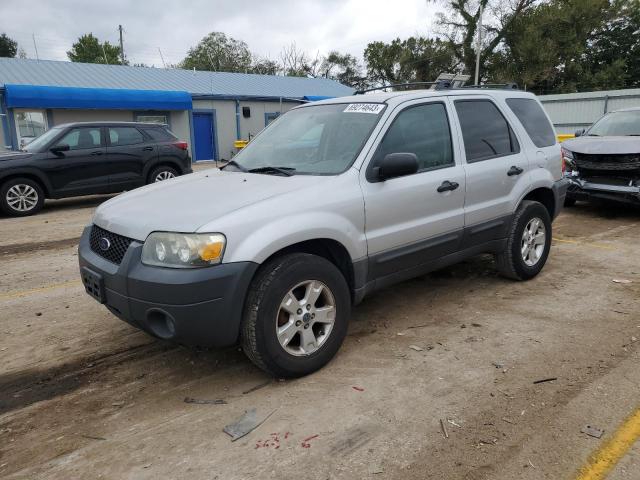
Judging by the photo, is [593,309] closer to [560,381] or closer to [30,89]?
[560,381]

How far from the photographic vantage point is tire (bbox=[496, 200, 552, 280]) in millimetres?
4773

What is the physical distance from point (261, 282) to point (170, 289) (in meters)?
0.52

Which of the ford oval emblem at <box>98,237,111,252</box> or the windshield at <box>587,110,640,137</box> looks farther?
the windshield at <box>587,110,640,137</box>

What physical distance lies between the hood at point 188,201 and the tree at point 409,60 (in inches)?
1697

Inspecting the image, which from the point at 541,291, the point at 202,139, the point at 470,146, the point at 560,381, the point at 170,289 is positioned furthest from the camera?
the point at 202,139

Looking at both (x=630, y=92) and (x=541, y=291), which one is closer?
(x=541, y=291)

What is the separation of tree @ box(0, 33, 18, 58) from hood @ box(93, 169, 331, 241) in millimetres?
63903

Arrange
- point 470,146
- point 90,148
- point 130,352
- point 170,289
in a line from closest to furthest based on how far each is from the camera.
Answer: point 170,289 → point 130,352 → point 470,146 → point 90,148

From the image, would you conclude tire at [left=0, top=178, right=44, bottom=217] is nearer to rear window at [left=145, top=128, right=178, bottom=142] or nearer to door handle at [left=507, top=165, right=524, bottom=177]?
rear window at [left=145, top=128, right=178, bottom=142]

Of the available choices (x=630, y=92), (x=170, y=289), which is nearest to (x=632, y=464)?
(x=170, y=289)

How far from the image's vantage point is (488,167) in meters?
4.41

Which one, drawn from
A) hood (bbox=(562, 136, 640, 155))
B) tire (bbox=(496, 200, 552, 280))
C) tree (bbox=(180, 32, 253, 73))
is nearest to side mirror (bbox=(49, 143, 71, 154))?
tire (bbox=(496, 200, 552, 280))

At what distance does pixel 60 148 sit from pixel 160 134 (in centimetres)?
230

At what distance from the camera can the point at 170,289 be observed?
9.12 ft
